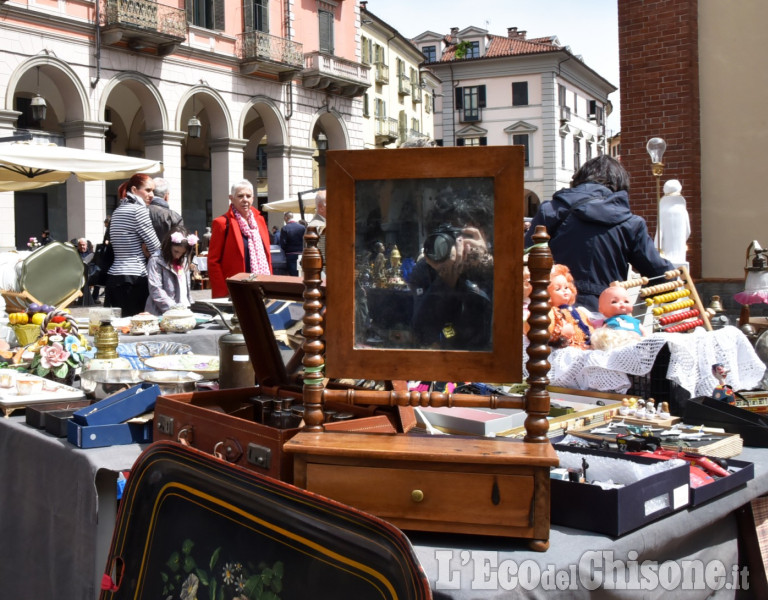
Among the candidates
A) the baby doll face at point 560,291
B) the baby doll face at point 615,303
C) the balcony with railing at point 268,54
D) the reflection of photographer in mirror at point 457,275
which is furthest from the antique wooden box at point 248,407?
the balcony with railing at point 268,54

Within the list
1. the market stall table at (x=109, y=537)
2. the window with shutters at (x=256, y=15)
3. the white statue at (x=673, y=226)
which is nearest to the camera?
the market stall table at (x=109, y=537)

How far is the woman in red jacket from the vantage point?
560 cm

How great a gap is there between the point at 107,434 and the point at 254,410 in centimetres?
48

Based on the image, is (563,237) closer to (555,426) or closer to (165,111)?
(555,426)

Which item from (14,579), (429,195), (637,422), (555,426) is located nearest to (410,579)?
(429,195)

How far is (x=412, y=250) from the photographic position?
150cm

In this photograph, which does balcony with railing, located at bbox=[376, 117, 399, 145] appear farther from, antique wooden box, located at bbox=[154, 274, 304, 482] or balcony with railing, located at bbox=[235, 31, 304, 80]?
antique wooden box, located at bbox=[154, 274, 304, 482]

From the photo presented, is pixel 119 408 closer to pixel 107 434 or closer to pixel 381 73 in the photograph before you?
pixel 107 434

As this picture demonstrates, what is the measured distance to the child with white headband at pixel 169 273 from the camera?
208 inches

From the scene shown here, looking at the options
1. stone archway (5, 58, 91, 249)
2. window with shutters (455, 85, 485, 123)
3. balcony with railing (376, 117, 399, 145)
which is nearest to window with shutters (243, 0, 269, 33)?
stone archway (5, 58, 91, 249)

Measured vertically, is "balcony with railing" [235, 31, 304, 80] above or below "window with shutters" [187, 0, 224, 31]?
below

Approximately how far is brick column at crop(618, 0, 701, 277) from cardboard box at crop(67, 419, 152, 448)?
7.50 meters

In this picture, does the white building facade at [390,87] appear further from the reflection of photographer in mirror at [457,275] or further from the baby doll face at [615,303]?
the reflection of photographer in mirror at [457,275]

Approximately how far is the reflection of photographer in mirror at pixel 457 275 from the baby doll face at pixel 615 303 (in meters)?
1.58
